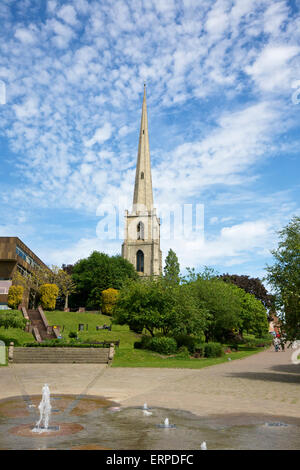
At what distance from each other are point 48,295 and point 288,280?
5080cm

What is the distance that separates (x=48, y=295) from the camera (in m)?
64.1

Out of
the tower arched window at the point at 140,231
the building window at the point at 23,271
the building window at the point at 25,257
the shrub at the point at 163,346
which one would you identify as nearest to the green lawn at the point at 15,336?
the shrub at the point at 163,346

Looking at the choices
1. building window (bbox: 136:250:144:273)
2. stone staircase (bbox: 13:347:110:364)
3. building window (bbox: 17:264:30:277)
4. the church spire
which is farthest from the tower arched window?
stone staircase (bbox: 13:347:110:364)

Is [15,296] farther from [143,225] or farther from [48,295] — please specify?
[143,225]

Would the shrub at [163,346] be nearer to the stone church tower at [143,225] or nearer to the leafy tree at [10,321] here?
the leafy tree at [10,321]

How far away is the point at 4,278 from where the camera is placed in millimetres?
59844

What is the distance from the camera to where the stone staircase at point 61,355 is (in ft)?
97.6

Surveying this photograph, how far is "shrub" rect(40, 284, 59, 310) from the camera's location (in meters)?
64.0

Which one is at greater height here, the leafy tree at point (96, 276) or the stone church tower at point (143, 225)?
the stone church tower at point (143, 225)

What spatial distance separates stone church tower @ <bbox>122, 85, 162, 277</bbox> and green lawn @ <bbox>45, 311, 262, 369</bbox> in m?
40.6

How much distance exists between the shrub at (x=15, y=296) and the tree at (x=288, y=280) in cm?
4399

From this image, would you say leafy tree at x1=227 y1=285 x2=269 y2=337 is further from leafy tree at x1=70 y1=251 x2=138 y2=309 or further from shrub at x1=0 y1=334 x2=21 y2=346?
shrub at x1=0 y1=334 x2=21 y2=346

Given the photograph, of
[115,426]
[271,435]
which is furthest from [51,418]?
[271,435]

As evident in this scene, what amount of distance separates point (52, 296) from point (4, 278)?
8.49 m
